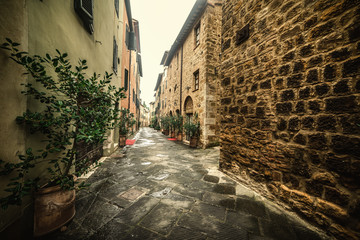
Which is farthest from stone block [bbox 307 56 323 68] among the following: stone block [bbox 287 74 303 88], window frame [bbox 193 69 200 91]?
window frame [bbox 193 69 200 91]

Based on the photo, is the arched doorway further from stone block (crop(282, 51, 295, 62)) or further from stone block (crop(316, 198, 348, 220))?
stone block (crop(316, 198, 348, 220))

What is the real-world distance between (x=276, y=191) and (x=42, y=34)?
4.05 metres

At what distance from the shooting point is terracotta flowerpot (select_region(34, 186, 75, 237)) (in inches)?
53.1

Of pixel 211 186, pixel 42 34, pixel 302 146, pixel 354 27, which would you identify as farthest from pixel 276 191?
pixel 42 34

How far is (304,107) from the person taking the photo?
5.78ft

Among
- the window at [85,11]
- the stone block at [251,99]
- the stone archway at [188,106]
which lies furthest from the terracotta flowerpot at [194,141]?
the window at [85,11]

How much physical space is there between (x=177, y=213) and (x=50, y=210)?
1472mm

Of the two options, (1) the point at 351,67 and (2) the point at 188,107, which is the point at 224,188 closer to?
(1) the point at 351,67

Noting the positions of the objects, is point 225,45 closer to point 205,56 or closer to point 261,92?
point 261,92

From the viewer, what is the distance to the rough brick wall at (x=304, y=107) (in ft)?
4.58

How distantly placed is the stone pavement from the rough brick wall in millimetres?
389

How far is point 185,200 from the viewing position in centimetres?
204

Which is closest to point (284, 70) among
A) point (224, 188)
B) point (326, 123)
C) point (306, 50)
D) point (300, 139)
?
point (306, 50)

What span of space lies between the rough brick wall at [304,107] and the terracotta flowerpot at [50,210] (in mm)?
2928
